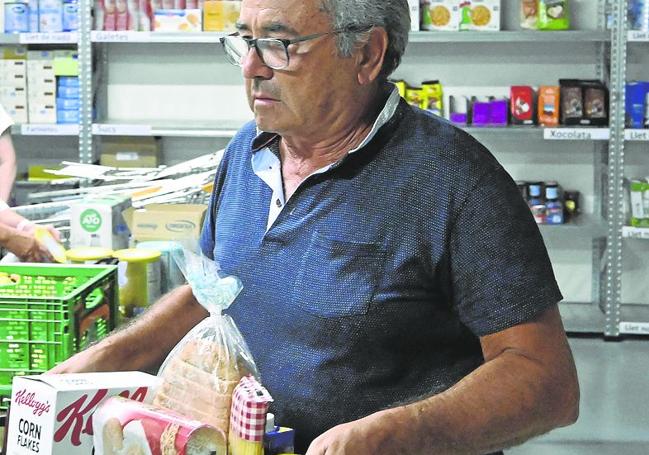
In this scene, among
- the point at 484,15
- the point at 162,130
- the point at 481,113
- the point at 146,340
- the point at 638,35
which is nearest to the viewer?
the point at 146,340

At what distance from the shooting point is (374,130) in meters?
1.95

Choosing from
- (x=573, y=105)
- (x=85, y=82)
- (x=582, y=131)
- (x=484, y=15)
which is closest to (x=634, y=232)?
(x=582, y=131)

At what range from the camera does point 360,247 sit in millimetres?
1869

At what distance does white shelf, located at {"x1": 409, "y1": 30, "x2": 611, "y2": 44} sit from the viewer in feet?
18.9

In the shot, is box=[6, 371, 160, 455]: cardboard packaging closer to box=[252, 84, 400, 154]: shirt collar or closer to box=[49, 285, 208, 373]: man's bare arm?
box=[49, 285, 208, 373]: man's bare arm

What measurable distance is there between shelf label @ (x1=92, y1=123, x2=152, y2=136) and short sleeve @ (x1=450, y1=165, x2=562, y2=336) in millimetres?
4429

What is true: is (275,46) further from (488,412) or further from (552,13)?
(552,13)

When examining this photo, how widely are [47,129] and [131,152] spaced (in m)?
0.50

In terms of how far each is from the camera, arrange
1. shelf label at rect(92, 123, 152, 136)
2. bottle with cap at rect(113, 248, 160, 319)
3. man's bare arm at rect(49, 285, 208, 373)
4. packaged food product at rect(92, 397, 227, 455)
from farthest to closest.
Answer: shelf label at rect(92, 123, 152, 136) < bottle with cap at rect(113, 248, 160, 319) < man's bare arm at rect(49, 285, 208, 373) < packaged food product at rect(92, 397, 227, 455)

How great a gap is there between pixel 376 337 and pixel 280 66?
1.67 ft

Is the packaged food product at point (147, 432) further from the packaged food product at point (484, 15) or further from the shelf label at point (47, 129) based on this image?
the shelf label at point (47, 129)

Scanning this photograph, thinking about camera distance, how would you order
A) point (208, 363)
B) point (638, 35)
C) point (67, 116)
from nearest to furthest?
point (208, 363)
point (638, 35)
point (67, 116)

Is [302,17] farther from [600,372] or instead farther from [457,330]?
[600,372]

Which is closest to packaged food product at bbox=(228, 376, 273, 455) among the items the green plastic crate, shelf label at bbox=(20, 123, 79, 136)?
the green plastic crate
